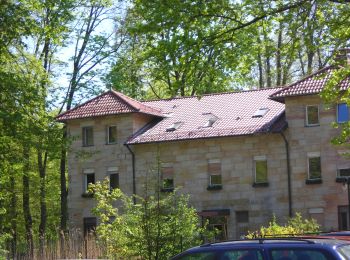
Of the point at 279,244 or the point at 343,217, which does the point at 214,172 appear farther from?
the point at 279,244

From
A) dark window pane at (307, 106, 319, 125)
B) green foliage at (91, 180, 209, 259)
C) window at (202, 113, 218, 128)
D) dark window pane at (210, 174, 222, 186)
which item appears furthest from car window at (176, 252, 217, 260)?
window at (202, 113, 218, 128)

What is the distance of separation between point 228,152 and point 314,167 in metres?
5.18

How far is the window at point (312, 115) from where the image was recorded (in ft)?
139

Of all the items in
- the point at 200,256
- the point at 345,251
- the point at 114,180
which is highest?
the point at 114,180

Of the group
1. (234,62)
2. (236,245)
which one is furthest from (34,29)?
(236,245)

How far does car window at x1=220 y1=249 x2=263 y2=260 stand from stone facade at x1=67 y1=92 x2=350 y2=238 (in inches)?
1161

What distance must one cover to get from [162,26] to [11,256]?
14.3 metres

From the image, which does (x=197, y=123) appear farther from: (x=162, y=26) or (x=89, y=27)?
(x=162, y=26)

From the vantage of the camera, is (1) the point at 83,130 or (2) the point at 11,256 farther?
(1) the point at 83,130

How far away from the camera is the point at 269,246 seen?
1036 centimetres

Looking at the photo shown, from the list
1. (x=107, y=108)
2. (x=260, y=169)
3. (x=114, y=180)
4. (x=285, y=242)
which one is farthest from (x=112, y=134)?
(x=285, y=242)

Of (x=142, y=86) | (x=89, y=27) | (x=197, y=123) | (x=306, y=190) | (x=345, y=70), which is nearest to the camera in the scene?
(x=345, y=70)

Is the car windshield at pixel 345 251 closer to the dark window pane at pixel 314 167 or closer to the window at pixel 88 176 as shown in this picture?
the dark window pane at pixel 314 167

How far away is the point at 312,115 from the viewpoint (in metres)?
42.5
